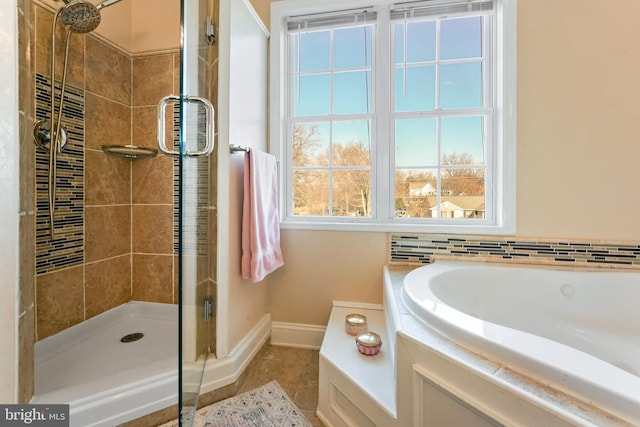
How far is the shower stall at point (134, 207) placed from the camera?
979 millimetres

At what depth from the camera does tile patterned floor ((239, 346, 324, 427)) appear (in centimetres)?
120

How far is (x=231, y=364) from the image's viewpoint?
124cm

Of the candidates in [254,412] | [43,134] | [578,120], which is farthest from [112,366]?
[578,120]

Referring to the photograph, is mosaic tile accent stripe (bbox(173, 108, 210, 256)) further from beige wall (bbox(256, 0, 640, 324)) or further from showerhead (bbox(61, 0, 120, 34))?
beige wall (bbox(256, 0, 640, 324))

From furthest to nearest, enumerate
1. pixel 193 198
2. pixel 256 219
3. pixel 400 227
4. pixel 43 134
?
pixel 400 227, pixel 256 219, pixel 43 134, pixel 193 198

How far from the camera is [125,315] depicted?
5.56 feet

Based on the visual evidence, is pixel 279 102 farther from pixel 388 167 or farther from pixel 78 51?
pixel 78 51

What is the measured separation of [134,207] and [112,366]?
0.95 m

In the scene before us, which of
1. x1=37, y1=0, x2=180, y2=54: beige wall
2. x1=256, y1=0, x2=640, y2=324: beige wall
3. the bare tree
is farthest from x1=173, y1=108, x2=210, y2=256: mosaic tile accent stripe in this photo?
x1=256, y1=0, x2=640, y2=324: beige wall

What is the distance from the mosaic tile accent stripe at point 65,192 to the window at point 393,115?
3.56 feet

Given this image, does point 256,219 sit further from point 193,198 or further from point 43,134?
point 43,134

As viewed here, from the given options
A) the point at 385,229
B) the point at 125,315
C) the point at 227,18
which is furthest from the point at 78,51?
the point at 385,229

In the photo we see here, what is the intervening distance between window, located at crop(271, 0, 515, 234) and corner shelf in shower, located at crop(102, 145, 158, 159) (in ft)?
2.62

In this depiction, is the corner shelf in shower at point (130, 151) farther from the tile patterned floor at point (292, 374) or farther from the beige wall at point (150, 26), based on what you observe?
the tile patterned floor at point (292, 374)
